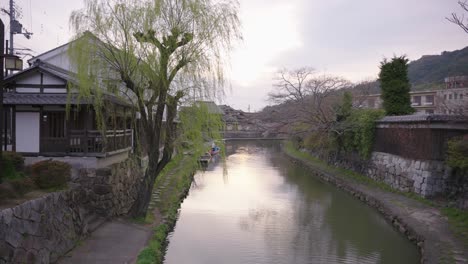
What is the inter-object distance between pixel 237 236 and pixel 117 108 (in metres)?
5.05

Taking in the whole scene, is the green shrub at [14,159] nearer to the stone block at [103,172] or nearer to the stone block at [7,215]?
the stone block at [103,172]

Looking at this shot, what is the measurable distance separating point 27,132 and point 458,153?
486 inches

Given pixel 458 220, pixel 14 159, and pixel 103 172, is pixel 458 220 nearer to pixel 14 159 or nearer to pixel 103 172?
pixel 103 172

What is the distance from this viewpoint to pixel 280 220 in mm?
12141

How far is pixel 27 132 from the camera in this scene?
10500mm

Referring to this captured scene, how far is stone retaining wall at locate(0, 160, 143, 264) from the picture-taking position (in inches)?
231

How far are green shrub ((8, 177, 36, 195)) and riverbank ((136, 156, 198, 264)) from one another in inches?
101

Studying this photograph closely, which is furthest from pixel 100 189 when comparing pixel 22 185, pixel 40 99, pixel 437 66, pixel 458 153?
pixel 437 66

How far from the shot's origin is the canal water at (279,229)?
898 centimetres

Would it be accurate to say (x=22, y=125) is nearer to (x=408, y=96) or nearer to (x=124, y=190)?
(x=124, y=190)

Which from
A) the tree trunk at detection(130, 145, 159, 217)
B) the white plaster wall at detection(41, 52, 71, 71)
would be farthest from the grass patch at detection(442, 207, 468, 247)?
the white plaster wall at detection(41, 52, 71, 71)

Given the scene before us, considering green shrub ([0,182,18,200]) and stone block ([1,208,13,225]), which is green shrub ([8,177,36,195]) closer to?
green shrub ([0,182,18,200])

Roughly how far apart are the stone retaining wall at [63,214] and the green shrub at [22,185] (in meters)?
0.46

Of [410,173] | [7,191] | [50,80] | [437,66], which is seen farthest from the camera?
[437,66]
